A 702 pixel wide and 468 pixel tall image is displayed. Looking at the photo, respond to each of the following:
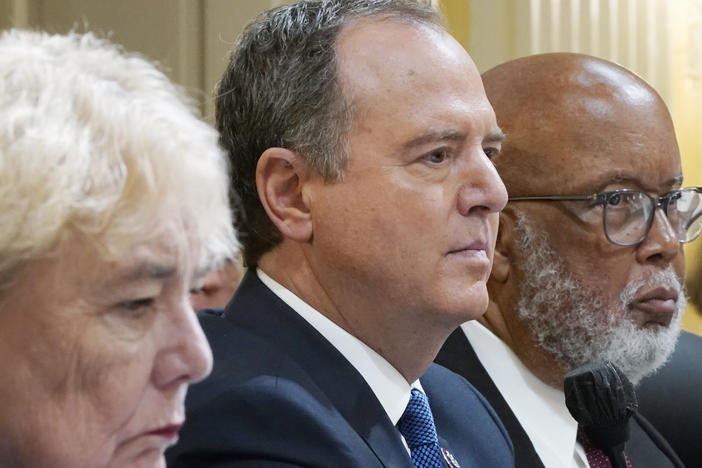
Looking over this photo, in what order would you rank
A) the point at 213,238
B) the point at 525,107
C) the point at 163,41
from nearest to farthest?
the point at 213,238 → the point at 525,107 → the point at 163,41

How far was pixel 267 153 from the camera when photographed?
1.94 m

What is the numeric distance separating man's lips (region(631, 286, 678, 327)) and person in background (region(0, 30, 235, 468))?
1.47m

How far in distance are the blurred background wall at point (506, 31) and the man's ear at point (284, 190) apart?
69cm

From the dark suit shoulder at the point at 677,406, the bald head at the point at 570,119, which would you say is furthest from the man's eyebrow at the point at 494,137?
the dark suit shoulder at the point at 677,406

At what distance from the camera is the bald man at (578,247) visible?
2.56 m

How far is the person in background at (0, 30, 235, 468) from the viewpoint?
1.19m

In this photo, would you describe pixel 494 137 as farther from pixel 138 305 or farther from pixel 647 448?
pixel 647 448

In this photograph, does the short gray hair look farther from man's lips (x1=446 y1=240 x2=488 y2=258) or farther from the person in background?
the person in background

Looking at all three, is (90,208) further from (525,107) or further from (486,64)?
(486,64)

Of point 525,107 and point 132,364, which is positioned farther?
point 525,107

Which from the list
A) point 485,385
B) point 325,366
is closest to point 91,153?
point 325,366

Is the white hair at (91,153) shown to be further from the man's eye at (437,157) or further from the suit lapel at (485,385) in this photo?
the suit lapel at (485,385)

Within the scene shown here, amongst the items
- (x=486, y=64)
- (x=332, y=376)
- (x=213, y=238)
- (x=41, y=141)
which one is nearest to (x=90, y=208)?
A: (x=41, y=141)

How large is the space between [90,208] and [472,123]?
87 cm
